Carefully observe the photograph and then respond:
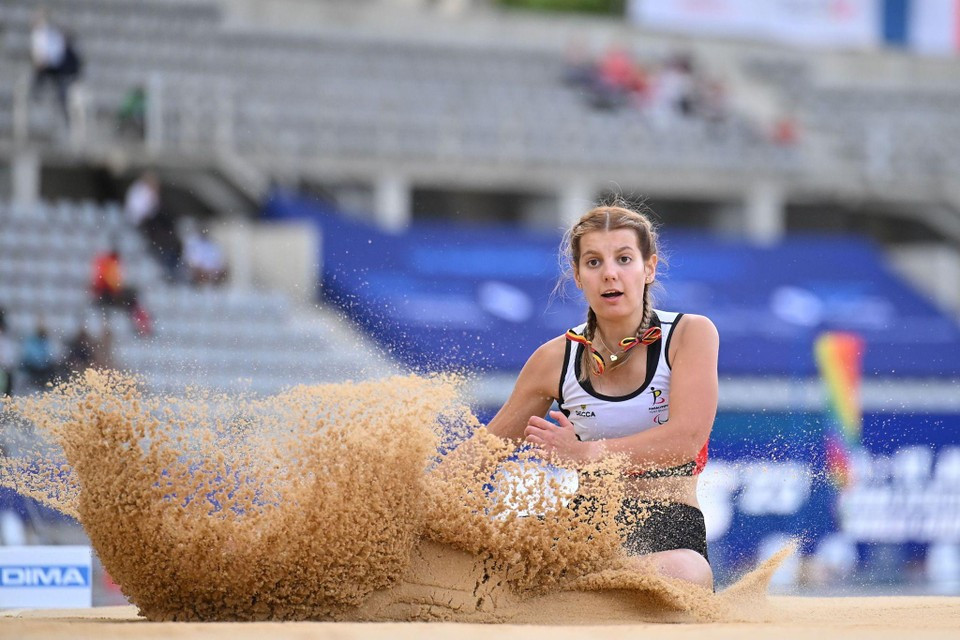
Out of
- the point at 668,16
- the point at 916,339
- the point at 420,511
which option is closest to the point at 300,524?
the point at 420,511

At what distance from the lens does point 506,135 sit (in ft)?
65.3

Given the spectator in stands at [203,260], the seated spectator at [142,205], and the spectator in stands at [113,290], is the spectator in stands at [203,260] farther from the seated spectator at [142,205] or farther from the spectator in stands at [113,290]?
the spectator in stands at [113,290]

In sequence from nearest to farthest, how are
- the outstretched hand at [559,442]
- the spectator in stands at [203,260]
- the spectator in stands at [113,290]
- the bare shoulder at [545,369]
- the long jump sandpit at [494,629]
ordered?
the long jump sandpit at [494,629] → the outstretched hand at [559,442] → the bare shoulder at [545,369] → the spectator in stands at [113,290] → the spectator in stands at [203,260]

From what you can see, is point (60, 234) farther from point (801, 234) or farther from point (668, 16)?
point (668, 16)

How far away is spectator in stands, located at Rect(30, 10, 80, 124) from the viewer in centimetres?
1625

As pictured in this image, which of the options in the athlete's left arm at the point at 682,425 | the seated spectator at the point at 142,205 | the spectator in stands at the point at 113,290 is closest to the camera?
the athlete's left arm at the point at 682,425

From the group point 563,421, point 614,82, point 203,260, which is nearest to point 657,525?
point 563,421

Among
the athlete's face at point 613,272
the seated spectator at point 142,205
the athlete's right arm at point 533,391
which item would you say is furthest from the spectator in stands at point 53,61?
the athlete's face at point 613,272

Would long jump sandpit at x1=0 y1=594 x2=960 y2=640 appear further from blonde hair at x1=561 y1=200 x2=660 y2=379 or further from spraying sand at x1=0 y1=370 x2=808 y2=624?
blonde hair at x1=561 y1=200 x2=660 y2=379

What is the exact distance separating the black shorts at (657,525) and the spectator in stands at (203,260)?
9700 mm

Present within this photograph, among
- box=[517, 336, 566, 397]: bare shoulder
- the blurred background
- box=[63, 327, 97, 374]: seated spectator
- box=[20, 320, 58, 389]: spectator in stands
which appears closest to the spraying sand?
box=[517, 336, 566, 397]: bare shoulder

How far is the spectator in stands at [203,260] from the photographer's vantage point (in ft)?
46.1

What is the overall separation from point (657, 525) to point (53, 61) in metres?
13.3

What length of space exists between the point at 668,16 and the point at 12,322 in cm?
1629
